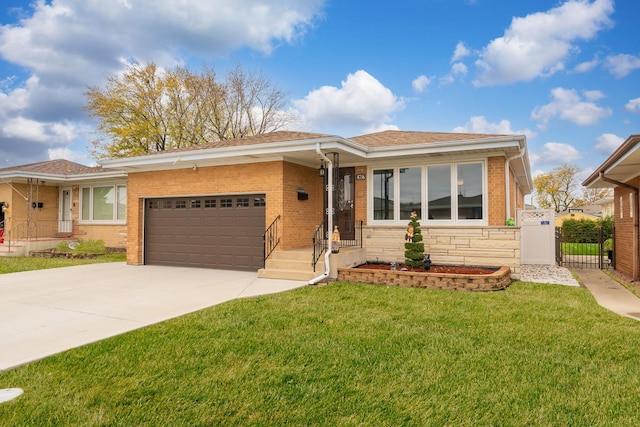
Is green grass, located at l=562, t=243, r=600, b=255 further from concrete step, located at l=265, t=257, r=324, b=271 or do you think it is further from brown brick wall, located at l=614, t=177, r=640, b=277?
concrete step, located at l=265, t=257, r=324, b=271

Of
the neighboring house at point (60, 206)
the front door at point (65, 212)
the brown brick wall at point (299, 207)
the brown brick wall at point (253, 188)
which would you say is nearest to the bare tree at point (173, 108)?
the front door at point (65, 212)

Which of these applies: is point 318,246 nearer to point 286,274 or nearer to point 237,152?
point 286,274

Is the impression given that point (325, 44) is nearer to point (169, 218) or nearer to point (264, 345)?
point (169, 218)

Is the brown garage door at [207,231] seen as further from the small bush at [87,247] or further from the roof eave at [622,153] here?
the roof eave at [622,153]

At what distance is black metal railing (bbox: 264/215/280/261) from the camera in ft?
33.3

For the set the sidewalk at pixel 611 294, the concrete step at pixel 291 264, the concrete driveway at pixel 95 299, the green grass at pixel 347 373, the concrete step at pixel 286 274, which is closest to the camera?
the green grass at pixel 347 373

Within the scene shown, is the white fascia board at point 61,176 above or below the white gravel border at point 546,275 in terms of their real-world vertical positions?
above

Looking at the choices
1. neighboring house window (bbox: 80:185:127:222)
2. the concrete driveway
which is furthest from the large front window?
neighboring house window (bbox: 80:185:127:222)

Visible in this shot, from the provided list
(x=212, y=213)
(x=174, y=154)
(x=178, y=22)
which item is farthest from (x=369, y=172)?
(x=178, y=22)

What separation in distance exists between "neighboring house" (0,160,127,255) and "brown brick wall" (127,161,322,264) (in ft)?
15.1

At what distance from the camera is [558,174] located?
43000mm

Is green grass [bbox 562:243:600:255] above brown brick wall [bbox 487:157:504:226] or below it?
below

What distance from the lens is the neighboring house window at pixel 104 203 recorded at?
55.5 ft

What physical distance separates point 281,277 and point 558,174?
43.6 metres
